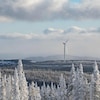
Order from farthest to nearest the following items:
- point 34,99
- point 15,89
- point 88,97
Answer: point 34,99
point 15,89
point 88,97

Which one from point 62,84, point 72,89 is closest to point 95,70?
→ point 72,89

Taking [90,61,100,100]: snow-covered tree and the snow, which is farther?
the snow

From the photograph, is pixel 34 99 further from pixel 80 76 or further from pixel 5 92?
pixel 80 76

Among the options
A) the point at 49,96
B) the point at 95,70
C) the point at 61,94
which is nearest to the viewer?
the point at 95,70

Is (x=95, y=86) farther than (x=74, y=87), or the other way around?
(x=74, y=87)

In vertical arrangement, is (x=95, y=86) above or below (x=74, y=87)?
above

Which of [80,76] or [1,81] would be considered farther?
[1,81]

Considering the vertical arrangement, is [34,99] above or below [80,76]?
below

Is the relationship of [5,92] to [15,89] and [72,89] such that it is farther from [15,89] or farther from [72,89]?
[72,89]

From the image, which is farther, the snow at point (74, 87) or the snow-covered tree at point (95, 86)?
the snow at point (74, 87)
